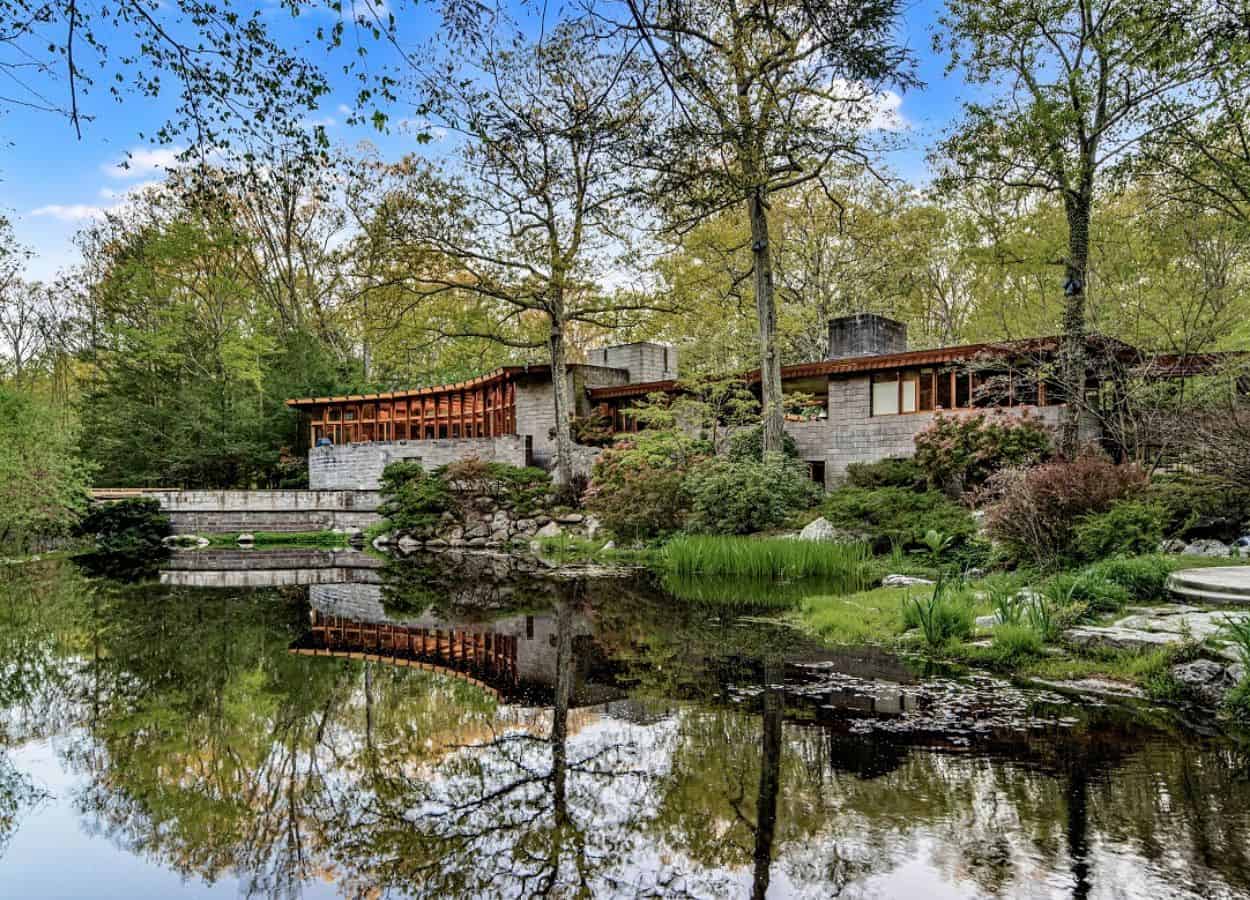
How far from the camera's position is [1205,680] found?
5656 millimetres

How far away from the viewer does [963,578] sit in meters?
9.91

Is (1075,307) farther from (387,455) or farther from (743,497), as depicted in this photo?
(387,455)

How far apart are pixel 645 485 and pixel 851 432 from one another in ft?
20.0

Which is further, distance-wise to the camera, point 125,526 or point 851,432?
point 125,526

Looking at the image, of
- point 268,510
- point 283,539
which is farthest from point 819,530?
point 268,510

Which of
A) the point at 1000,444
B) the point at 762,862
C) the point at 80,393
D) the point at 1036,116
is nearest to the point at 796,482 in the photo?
the point at 1000,444

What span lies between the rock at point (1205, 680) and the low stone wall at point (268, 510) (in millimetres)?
21995

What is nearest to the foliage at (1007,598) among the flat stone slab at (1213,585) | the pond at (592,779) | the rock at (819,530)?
the pond at (592,779)

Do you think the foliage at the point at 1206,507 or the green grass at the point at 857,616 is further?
the foliage at the point at 1206,507

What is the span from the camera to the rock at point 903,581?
10368 millimetres

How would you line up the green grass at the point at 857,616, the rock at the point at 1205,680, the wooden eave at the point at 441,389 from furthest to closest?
the wooden eave at the point at 441,389 < the green grass at the point at 857,616 < the rock at the point at 1205,680

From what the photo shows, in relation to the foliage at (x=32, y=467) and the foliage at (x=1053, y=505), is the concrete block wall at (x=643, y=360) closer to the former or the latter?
the foliage at (x=32, y=467)

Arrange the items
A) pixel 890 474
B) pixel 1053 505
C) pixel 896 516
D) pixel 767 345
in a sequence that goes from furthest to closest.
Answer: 1. pixel 890 474
2. pixel 767 345
3. pixel 896 516
4. pixel 1053 505

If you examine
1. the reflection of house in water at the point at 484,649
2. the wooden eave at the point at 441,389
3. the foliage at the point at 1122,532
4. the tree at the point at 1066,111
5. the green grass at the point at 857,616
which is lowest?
the reflection of house in water at the point at 484,649
